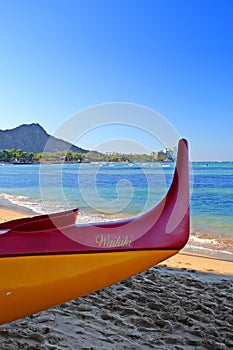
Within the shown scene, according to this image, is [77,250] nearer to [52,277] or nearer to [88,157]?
[52,277]

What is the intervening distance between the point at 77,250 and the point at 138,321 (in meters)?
0.91

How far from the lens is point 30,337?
223cm

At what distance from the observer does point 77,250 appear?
6.66ft

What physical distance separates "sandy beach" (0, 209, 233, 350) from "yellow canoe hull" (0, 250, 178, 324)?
0.34 metres

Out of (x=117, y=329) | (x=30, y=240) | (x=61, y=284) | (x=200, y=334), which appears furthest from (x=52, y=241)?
(x=200, y=334)

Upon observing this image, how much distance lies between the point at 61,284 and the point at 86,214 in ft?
24.1

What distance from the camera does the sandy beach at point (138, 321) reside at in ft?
7.35

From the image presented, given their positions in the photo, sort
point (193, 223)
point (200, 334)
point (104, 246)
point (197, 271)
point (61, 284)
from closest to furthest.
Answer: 1. point (61, 284)
2. point (104, 246)
3. point (200, 334)
4. point (197, 271)
5. point (193, 223)

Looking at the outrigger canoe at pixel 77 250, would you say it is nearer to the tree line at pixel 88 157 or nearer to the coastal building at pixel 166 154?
the coastal building at pixel 166 154

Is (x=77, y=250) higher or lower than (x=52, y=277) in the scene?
higher

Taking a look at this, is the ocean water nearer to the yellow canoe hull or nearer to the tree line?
the tree line

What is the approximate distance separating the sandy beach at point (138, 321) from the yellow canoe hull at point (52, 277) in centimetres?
34

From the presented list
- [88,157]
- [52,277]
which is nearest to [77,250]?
[52,277]

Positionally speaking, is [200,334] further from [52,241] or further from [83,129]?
[83,129]
